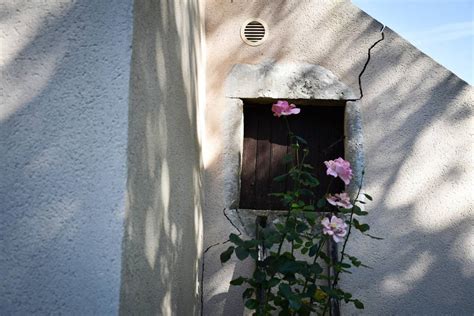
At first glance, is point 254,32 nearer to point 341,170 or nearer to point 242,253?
point 341,170

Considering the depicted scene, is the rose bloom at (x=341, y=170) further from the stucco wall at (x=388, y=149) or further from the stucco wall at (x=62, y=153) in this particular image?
the stucco wall at (x=62, y=153)

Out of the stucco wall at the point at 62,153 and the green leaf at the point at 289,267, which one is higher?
the stucco wall at the point at 62,153

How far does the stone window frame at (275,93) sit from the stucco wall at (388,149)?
4 cm

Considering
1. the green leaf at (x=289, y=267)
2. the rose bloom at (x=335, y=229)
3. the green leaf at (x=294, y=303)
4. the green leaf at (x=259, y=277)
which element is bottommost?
the green leaf at (x=294, y=303)

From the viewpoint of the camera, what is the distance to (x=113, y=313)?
1333 millimetres

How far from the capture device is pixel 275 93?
11.2 ft

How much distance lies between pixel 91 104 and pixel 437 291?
8.56 ft

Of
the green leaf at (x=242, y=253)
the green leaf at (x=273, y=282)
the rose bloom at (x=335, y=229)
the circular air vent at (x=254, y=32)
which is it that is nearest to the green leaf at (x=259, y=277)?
the green leaf at (x=273, y=282)

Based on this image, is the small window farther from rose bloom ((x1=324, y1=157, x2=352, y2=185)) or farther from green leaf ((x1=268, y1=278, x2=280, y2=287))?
green leaf ((x1=268, y1=278, x2=280, y2=287))

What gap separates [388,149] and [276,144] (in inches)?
31.2

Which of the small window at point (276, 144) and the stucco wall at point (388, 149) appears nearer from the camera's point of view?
the stucco wall at point (388, 149)

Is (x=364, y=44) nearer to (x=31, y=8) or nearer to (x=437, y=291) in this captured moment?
(x=437, y=291)

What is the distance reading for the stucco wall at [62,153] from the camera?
4.48 feet

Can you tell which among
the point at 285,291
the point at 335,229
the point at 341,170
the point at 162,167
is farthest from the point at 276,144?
the point at 162,167
